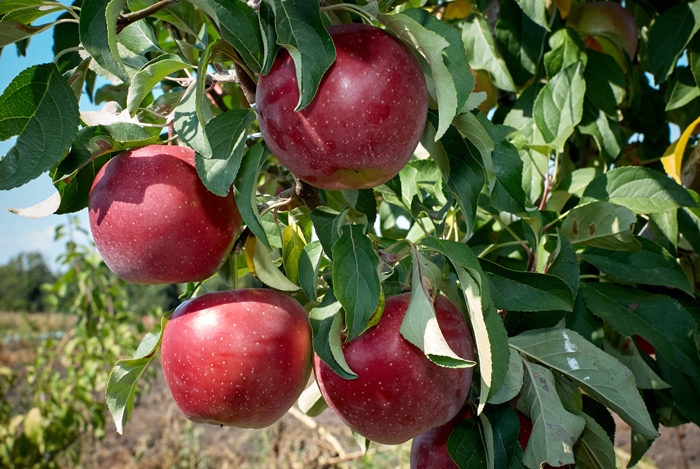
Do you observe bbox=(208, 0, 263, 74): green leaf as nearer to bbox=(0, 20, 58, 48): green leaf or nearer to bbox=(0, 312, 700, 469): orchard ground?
bbox=(0, 20, 58, 48): green leaf

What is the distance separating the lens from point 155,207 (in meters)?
0.52

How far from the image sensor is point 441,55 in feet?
1.36

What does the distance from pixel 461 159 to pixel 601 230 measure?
33 cm

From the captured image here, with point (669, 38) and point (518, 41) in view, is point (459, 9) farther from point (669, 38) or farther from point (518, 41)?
point (669, 38)

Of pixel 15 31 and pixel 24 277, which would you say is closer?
pixel 15 31

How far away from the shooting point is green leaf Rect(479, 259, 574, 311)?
1.86 ft

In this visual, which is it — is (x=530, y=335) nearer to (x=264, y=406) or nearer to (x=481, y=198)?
(x=481, y=198)

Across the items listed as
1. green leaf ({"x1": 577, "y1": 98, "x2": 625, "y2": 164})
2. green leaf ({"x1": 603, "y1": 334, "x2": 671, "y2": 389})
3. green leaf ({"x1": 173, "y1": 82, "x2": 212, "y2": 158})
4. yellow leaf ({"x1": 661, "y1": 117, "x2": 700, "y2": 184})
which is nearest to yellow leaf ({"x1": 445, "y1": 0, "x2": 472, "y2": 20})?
green leaf ({"x1": 577, "y1": 98, "x2": 625, "y2": 164})

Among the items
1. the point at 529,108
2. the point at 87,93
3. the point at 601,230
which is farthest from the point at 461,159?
the point at 87,93

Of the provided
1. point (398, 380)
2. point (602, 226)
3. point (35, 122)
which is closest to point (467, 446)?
point (398, 380)

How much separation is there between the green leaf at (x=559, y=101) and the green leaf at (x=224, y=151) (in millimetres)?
551

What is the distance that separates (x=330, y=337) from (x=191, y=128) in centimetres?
23

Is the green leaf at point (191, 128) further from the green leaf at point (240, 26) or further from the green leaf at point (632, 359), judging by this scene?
the green leaf at point (632, 359)

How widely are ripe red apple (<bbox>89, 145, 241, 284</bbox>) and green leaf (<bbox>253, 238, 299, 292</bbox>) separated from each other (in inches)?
1.7
